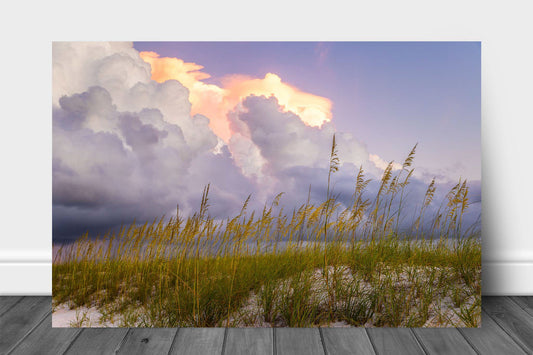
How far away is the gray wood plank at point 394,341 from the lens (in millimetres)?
2146

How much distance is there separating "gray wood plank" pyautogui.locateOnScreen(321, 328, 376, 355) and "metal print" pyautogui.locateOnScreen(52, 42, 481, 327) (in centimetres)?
11

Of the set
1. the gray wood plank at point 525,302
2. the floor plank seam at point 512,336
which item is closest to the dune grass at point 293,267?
the floor plank seam at point 512,336

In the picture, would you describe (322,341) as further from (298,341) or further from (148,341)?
(148,341)

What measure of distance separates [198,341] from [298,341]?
45 cm

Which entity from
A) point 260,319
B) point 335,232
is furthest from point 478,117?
point 260,319

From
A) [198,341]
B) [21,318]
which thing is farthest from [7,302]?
[198,341]

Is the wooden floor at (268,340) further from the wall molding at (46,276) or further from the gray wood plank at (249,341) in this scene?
the wall molding at (46,276)

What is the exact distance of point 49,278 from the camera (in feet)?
9.52

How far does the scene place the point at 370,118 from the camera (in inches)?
96.9

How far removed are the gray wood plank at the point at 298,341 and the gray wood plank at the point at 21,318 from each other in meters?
1.20

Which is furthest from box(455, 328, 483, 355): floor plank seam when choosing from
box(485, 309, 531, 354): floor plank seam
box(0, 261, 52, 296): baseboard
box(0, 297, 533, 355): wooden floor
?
box(0, 261, 52, 296): baseboard

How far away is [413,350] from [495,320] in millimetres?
621

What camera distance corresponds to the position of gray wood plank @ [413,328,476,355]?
7.03 feet

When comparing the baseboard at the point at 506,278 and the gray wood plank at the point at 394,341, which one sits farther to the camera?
the baseboard at the point at 506,278
